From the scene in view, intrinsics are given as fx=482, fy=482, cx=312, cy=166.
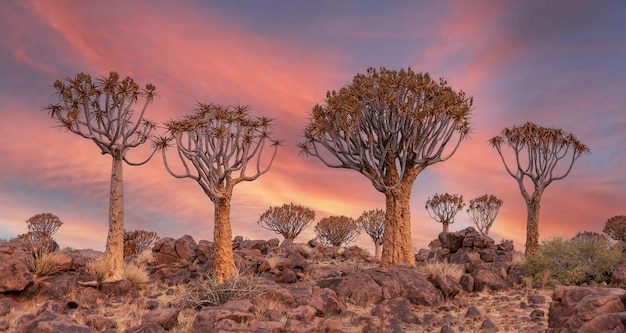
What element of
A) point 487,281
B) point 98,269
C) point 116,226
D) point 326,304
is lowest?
point 326,304

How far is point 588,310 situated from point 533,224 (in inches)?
800

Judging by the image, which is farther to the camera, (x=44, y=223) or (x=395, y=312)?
(x=44, y=223)

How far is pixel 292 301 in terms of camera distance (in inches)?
518

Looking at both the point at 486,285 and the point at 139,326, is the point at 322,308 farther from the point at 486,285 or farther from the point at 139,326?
the point at 486,285

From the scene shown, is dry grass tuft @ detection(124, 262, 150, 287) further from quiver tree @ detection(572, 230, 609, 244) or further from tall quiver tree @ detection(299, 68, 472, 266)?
quiver tree @ detection(572, 230, 609, 244)

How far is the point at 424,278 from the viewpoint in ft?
53.2

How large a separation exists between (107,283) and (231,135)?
7117mm

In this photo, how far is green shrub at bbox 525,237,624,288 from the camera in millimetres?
18344

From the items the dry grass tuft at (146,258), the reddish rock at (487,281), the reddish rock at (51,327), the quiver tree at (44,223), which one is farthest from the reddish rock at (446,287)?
the quiver tree at (44,223)

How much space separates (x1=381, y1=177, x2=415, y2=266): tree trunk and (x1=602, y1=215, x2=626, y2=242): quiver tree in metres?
34.8

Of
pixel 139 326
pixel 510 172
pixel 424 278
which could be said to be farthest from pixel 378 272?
pixel 510 172

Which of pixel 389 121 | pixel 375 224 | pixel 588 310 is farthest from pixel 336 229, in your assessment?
pixel 588 310

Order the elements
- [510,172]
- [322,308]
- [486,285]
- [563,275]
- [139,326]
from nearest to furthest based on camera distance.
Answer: [139,326], [322,308], [486,285], [563,275], [510,172]

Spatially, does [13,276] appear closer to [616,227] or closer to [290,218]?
[290,218]
